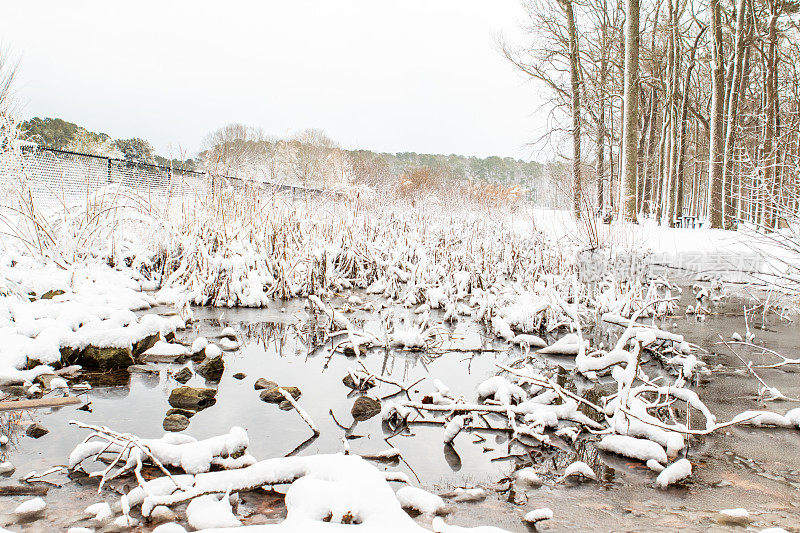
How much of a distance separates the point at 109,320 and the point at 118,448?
235cm

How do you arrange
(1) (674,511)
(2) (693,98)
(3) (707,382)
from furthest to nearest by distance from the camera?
(2) (693,98) < (3) (707,382) < (1) (674,511)

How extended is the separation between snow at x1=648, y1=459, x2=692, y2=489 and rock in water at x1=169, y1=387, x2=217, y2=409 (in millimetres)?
2600

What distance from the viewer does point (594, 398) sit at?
371cm

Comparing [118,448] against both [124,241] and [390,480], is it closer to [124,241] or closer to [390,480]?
[390,480]

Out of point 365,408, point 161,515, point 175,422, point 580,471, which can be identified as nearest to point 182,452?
point 161,515

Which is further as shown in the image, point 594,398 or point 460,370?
point 460,370

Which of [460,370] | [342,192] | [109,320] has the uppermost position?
[342,192]

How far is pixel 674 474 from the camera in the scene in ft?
8.04

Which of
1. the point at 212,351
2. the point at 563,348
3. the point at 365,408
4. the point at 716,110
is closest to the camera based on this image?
the point at 365,408

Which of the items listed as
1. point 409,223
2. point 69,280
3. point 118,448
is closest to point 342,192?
point 409,223

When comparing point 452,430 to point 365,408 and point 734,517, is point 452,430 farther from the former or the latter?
point 734,517

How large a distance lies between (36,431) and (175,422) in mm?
702

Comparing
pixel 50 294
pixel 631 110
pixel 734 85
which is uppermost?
pixel 734 85

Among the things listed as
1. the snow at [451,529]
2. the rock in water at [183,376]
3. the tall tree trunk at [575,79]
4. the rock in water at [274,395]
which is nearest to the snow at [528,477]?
the snow at [451,529]
